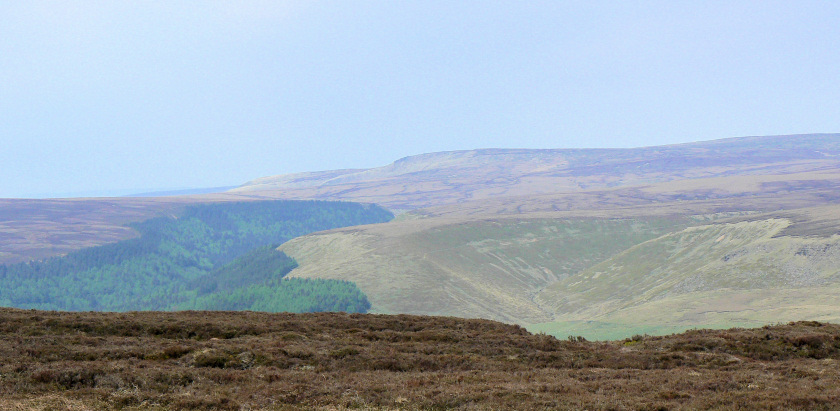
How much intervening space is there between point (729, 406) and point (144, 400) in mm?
19709

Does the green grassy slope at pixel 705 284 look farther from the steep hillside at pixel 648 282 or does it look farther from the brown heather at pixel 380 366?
the brown heather at pixel 380 366

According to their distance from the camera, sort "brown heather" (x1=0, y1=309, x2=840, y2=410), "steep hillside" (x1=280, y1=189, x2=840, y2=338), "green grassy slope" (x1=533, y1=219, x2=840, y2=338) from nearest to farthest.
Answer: "brown heather" (x1=0, y1=309, x2=840, y2=410)
"green grassy slope" (x1=533, y1=219, x2=840, y2=338)
"steep hillside" (x1=280, y1=189, x2=840, y2=338)

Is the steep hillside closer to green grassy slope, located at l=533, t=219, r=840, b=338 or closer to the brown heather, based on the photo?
green grassy slope, located at l=533, t=219, r=840, b=338

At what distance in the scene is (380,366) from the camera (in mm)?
28703

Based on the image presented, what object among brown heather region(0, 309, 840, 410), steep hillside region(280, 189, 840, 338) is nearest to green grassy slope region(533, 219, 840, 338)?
steep hillside region(280, 189, 840, 338)

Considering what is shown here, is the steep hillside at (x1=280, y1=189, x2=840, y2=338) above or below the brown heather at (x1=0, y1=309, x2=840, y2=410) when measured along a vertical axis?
below

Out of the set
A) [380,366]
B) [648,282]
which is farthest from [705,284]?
[380,366]

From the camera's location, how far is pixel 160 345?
3127 cm

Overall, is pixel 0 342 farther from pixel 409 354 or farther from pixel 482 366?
pixel 482 366

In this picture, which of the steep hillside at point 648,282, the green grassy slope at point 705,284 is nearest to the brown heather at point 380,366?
the green grassy slope at point 705,284

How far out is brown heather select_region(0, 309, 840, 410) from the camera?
20719mm

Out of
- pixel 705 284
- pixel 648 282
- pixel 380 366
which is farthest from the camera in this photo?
pixel 648 282

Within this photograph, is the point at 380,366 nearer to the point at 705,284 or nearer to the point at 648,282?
the point at 705,284

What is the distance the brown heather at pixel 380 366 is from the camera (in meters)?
20.7
